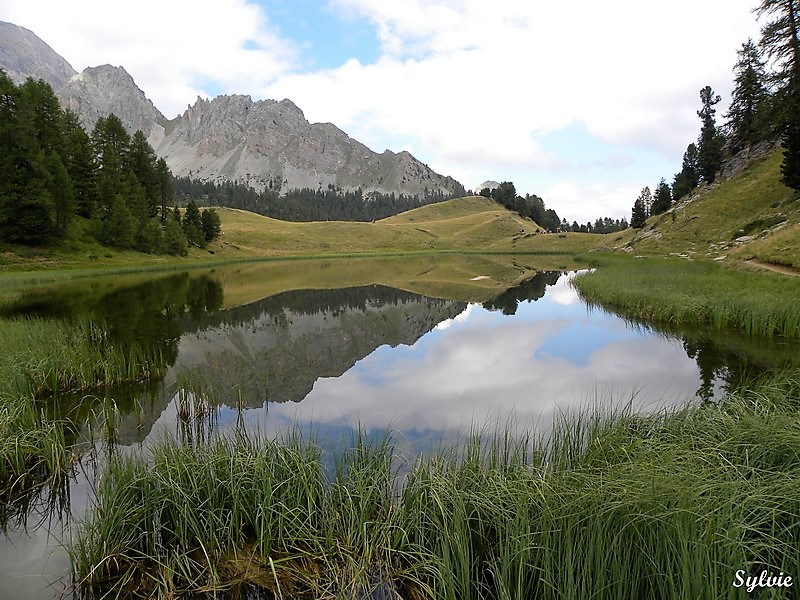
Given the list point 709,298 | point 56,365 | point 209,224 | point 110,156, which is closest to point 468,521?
point 56,365

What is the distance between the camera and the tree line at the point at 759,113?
3675 centimetres

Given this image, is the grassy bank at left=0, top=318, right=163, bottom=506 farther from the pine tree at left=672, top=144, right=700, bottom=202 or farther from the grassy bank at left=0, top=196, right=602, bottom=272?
the pine tree at left=672, top=144, right=700, bottom=202

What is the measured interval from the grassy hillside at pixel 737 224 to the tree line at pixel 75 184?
235 feet

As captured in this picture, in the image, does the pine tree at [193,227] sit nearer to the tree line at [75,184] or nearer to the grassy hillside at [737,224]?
the tree line at [75,184]

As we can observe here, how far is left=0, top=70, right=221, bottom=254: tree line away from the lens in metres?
53.6

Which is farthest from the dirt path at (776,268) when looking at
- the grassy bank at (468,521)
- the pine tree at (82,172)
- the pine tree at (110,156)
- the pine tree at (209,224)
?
the pine tree at (209,224)

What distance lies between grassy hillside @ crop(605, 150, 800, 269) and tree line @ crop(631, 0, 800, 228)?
2.94 metres

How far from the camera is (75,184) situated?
220 feet

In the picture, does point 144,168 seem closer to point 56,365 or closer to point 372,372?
point 56,365

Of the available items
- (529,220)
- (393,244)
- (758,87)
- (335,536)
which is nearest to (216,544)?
(335,536)

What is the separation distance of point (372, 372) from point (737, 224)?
148 ft

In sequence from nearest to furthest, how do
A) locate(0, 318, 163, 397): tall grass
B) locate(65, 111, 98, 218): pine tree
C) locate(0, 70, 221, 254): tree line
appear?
locate(0, 318, 163, 397): tall grass < locate(0, 70, 221, 254): tree line < locate(65, 111, 98, 218): pine tree

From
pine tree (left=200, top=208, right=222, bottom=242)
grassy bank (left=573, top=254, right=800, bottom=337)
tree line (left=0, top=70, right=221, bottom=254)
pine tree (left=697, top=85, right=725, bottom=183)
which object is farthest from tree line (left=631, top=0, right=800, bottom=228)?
pine tree (left=200, top=208, right=222, bottom=242)

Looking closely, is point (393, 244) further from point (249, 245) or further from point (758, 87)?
point (758, 87)
